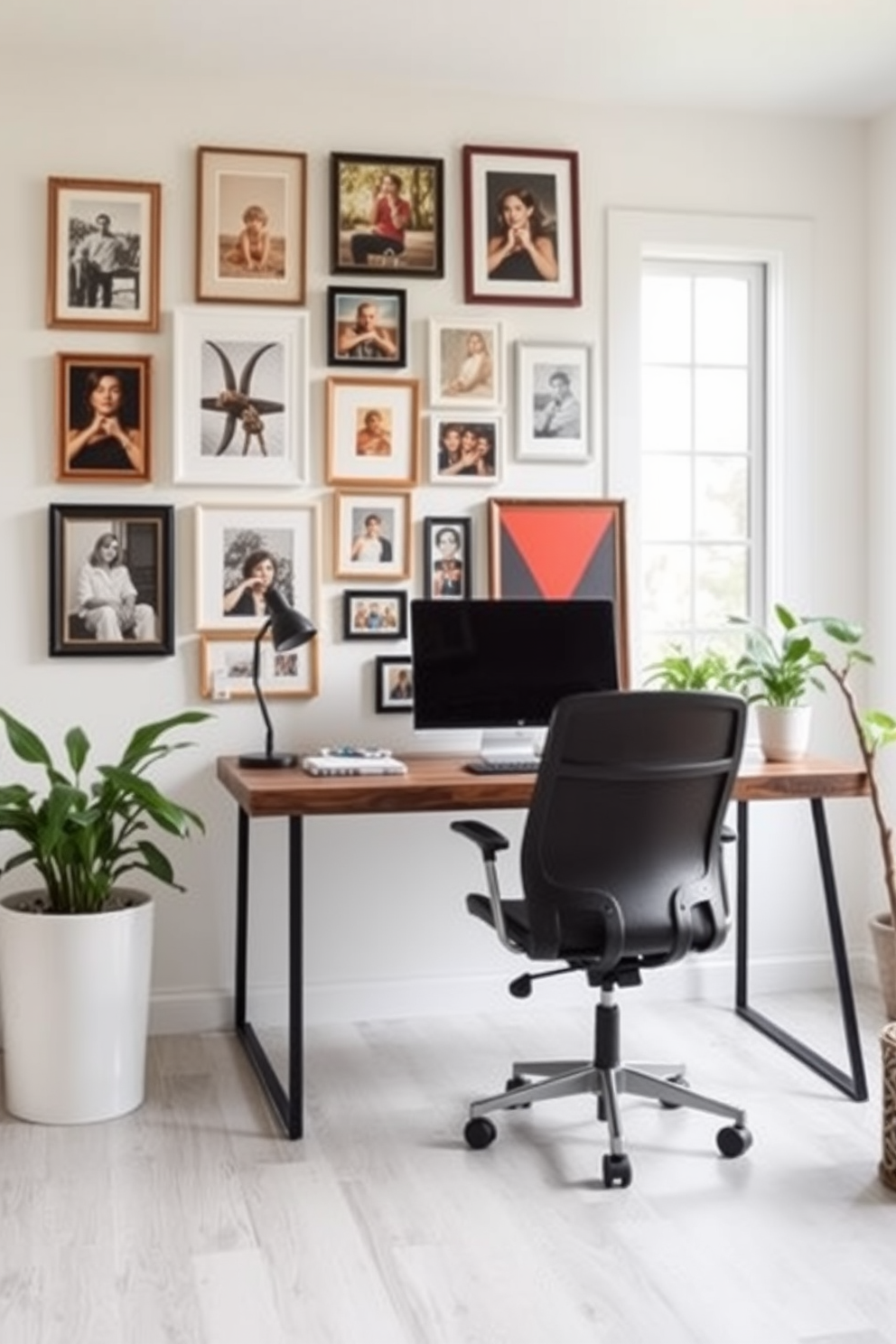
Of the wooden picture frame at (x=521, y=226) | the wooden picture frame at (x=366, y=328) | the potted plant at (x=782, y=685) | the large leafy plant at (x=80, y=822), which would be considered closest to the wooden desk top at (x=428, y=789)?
the potted plant at (x=782, y=685)

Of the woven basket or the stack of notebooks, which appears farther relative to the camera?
the stack of notebooks

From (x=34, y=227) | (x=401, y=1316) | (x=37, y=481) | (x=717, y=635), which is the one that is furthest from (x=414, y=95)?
(x=401, y=1316)

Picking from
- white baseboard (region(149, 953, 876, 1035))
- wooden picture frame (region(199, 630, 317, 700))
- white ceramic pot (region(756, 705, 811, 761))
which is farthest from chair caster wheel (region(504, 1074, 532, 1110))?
wooden picture frame (region(199, 630, 317, 700))

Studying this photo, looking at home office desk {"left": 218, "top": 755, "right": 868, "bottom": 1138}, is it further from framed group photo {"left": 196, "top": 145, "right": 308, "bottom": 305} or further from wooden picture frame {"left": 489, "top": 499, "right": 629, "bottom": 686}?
framed group photo {"left": 196, "top": 145, "right": 308, "bottom": 305}

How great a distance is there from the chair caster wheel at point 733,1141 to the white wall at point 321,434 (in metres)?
1.19

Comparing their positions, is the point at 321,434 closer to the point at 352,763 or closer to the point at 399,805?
the point at 352,763

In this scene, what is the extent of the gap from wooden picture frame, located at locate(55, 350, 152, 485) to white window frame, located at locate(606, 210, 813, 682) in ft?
4.26

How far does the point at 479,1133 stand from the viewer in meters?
3.03

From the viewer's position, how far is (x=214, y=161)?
383 cm

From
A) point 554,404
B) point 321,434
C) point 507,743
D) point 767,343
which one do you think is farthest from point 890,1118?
point 767,343

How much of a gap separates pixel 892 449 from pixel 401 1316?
2862 mm

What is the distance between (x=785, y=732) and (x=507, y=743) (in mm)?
714

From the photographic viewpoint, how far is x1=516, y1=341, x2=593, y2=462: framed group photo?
159 inches

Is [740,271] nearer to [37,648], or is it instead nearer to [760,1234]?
[37,648]
